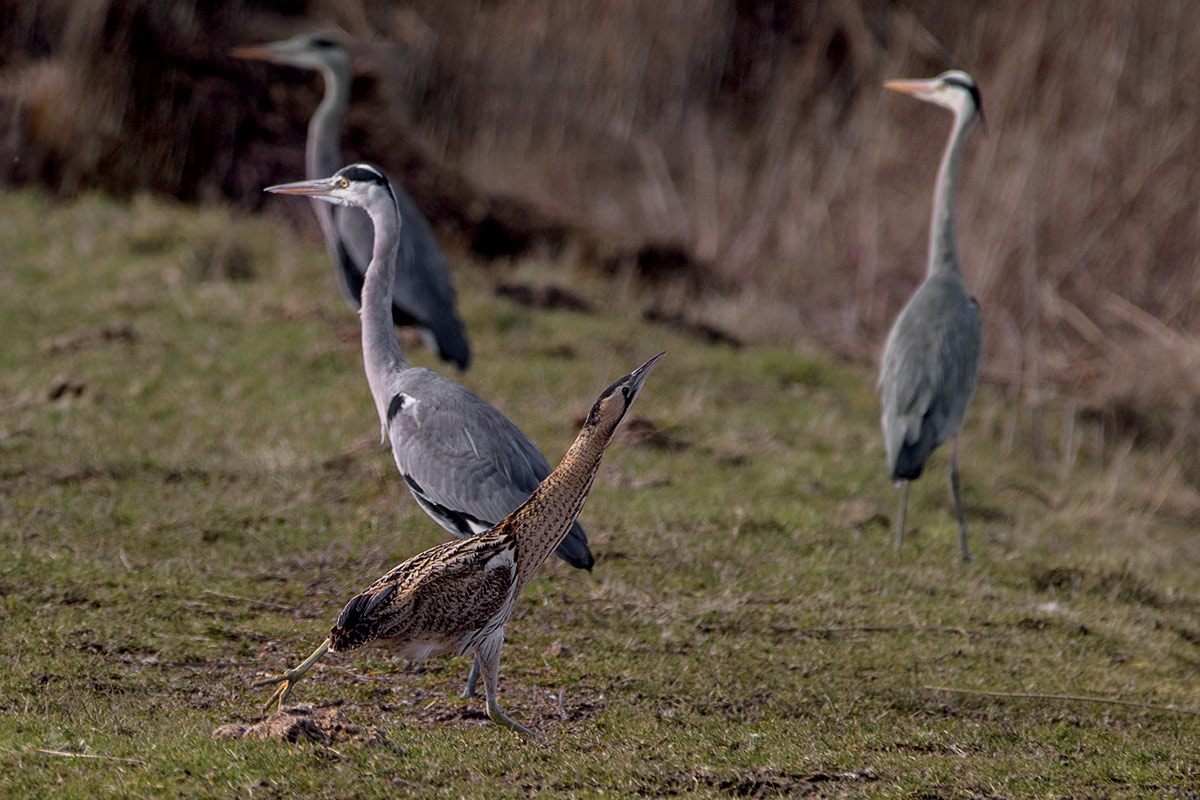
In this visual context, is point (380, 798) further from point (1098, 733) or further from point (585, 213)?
point (585, 213)

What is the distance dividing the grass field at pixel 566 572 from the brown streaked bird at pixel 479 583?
27cm

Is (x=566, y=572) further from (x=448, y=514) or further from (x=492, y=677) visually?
(x=492, y=677)

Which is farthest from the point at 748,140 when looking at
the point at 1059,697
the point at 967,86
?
the point at 1059,697

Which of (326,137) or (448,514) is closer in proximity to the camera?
(448,514)

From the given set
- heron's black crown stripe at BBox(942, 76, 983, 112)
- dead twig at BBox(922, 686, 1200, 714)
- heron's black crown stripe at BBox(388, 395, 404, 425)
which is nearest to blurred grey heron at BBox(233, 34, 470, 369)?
heron's black crown stripe at BBox(388, 395, 404, 425)

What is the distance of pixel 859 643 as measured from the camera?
5.70 metres

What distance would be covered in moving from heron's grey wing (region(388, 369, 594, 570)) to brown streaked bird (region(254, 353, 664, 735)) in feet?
3.46

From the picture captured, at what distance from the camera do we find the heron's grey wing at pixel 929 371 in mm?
7125

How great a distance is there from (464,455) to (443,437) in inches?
4.9

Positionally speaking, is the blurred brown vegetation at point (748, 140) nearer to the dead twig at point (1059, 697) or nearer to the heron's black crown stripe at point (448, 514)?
the dead twig at point (1059, 697)

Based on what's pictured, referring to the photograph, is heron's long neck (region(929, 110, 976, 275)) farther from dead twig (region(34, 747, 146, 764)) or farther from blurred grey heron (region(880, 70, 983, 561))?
dead twig (region(34, 747, 146, 764))

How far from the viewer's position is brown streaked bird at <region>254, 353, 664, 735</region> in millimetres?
4016

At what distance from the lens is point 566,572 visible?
6.24 meters

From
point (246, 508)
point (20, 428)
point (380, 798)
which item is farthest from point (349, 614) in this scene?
point (20, 428)
